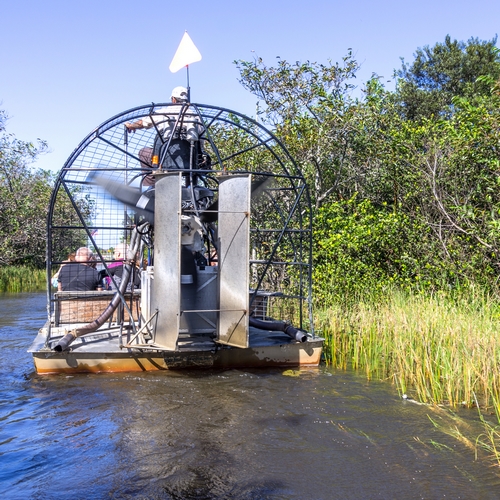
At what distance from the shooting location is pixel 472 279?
32.1 ft

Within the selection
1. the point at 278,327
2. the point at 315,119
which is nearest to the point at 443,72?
the point at 315,119

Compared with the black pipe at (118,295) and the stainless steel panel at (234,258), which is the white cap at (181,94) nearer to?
the stainless steel panel at (234,258)

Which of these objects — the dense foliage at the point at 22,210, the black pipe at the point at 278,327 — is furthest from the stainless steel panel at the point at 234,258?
the dense foliage at the point at 22,210

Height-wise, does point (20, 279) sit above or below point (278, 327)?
above

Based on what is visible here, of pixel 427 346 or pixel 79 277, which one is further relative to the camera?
pixel 79 277

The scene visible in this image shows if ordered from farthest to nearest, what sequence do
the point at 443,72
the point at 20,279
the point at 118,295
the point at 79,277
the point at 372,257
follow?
the point at 443,72 < the point at 20,279 < the point at 372,257 < the point at 79,277 < the point at 118,295

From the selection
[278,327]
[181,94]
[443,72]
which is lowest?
[278,327]

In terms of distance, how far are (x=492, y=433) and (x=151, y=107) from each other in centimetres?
547

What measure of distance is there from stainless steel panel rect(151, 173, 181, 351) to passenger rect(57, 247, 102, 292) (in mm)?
3580

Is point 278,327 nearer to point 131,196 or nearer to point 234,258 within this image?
point 234,258

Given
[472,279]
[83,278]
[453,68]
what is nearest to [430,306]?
[472,279]

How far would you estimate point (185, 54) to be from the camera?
8.27 metres

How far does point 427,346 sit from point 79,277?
6108 millimetres

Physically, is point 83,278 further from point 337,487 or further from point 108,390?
point 337,487
